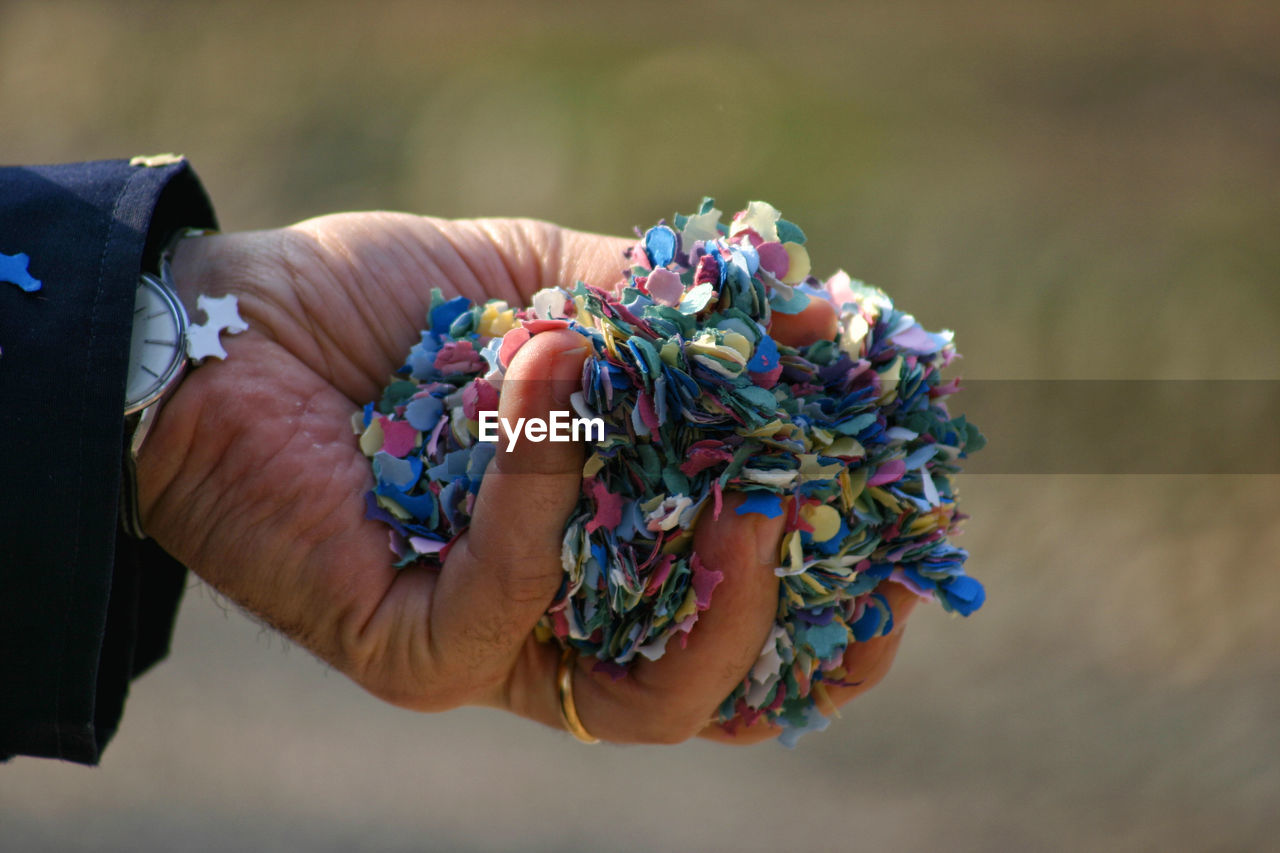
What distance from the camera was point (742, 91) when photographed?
3.51 meters

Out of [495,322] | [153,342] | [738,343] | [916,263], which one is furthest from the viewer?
[916,263]

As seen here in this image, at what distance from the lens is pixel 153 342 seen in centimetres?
117

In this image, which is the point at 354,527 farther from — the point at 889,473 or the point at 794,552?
the point at 889,473

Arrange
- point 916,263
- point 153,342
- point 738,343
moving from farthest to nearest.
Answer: point 916,263 < point 153,342 < point 738,343

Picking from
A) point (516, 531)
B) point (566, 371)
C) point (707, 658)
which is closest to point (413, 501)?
point (516, 531)

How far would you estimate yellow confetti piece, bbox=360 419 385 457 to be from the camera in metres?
1.26

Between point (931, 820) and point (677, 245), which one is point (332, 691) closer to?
point (931, 820)

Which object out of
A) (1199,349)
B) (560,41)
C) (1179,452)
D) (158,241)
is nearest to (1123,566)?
(1179,452)

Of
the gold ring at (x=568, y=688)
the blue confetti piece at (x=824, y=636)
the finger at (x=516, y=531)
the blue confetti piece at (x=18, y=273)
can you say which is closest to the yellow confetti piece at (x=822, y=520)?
the blue confetti piece at (x=824, y=636)

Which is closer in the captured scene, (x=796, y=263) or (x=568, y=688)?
(x=796, y=263)

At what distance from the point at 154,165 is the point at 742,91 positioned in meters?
2.53

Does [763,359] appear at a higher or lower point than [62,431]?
higher

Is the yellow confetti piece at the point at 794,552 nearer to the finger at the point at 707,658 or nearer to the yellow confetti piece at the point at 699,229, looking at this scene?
the finger at the point at 707,658

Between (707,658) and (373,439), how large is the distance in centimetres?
45
